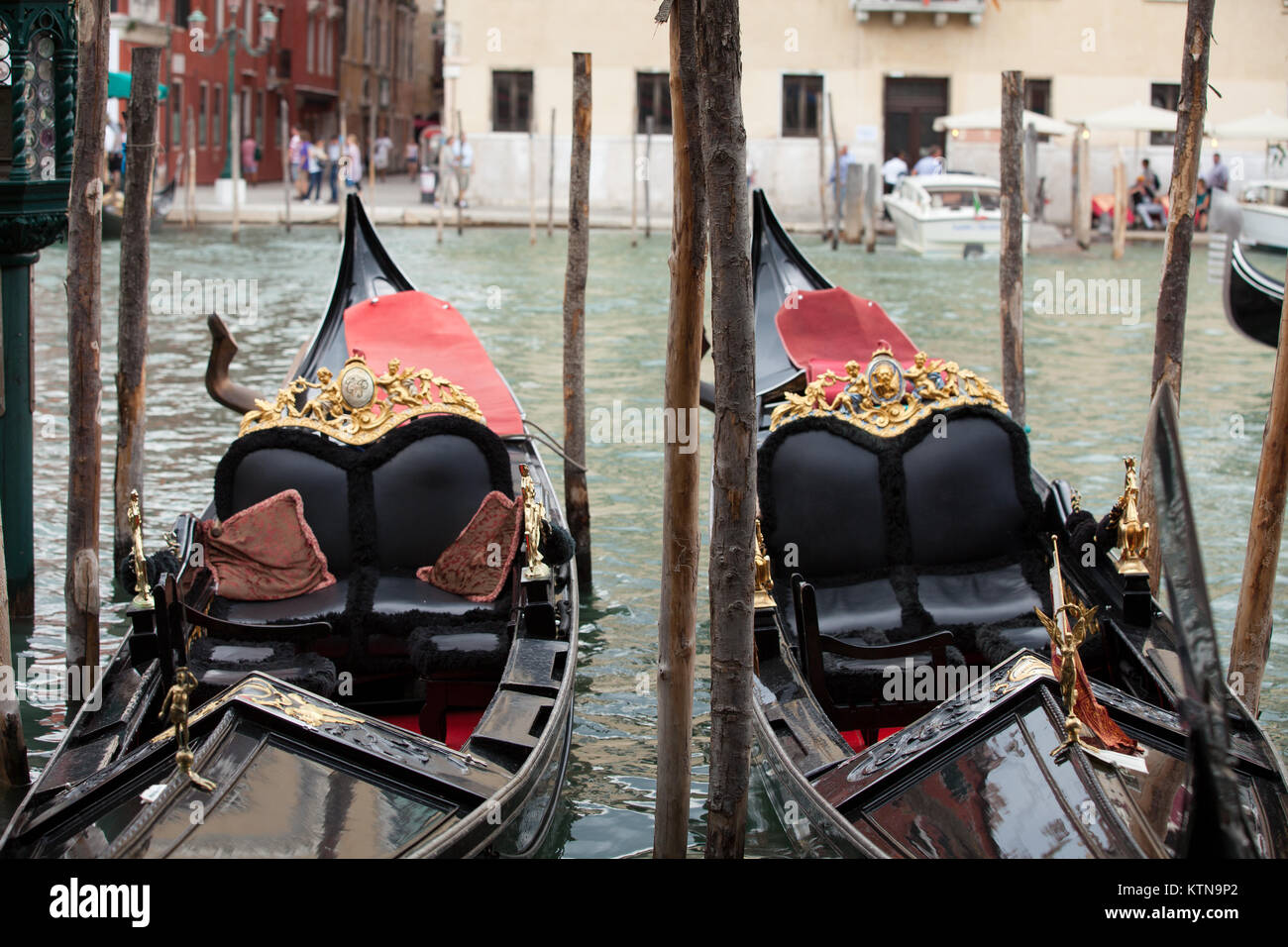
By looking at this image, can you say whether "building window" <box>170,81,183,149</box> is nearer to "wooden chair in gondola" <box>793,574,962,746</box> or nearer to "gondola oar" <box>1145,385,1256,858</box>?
"wooden chair in gondola" <box>793,574,962,746</box>

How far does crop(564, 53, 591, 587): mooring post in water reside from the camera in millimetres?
5117

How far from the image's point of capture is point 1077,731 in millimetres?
2502

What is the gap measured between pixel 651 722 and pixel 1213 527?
2.77 metres

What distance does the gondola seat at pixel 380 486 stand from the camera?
12.4 ft

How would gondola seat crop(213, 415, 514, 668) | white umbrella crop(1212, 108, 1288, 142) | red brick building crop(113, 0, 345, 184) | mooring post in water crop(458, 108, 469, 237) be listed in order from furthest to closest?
1. red brick building crop(113, 0, 345, 184)
2. mooring post in water crop(458, 108, 469, 237)
3. white umbrella crop(1212, 108, 1288, 142)
4. gondola seat crop(213, 415, 514, 668)

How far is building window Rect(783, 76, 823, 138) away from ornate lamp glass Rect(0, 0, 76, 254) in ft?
48.3

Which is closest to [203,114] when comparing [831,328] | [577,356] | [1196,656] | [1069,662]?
[577,356]

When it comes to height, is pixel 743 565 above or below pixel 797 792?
above

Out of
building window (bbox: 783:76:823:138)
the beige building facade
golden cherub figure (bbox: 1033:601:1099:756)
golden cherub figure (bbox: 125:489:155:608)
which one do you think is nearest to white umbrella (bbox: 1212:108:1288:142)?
the beige building facade

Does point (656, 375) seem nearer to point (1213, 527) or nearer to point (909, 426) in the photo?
point (1213, 527)

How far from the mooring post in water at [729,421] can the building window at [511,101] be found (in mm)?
16090

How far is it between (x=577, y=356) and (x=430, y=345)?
1.83 feet

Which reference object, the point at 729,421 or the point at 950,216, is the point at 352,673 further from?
the point at 950,216
